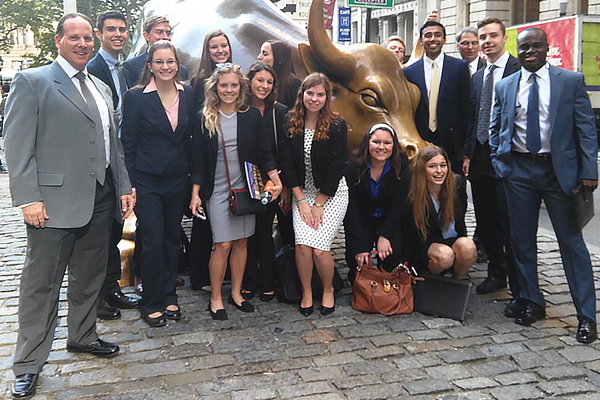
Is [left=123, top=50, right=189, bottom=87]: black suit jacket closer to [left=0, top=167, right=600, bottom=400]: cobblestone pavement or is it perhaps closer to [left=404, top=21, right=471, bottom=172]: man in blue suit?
[left=0, top=167, right=600, bottom=400]: cobblestone pavement

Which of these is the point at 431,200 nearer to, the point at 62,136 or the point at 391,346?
the point at 391,346

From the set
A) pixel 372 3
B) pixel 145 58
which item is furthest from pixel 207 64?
pixel 372 3

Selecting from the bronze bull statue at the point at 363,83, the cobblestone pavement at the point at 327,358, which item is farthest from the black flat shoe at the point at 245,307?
the bronze bull statue at the point at 363,83

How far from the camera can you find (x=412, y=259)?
16.4ft

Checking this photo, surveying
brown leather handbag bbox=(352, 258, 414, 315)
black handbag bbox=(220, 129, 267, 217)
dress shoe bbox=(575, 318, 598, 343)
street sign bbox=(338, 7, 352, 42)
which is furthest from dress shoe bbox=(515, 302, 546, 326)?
street sign bbox=(338, 7, 352, 42)

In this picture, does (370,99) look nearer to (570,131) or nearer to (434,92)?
(434,92)

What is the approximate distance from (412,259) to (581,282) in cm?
133

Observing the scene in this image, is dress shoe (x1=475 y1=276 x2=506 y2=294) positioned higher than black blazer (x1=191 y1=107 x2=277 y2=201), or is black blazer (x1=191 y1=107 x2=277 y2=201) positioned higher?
black blazer (x1=191 y1=107 x2=277 y2=201)

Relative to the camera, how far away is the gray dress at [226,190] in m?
4.49

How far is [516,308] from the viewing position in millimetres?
4496

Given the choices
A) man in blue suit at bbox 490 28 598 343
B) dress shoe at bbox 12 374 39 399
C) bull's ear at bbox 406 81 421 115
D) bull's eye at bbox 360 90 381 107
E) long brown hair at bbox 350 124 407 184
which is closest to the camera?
dress shoe at bbox 12 374 39 399

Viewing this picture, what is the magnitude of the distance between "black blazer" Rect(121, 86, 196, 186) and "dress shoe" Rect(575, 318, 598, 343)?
3.07 meters

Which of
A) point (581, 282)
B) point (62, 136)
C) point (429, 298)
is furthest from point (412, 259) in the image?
point (62, 136)

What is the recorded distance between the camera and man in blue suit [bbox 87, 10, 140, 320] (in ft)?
15.6
